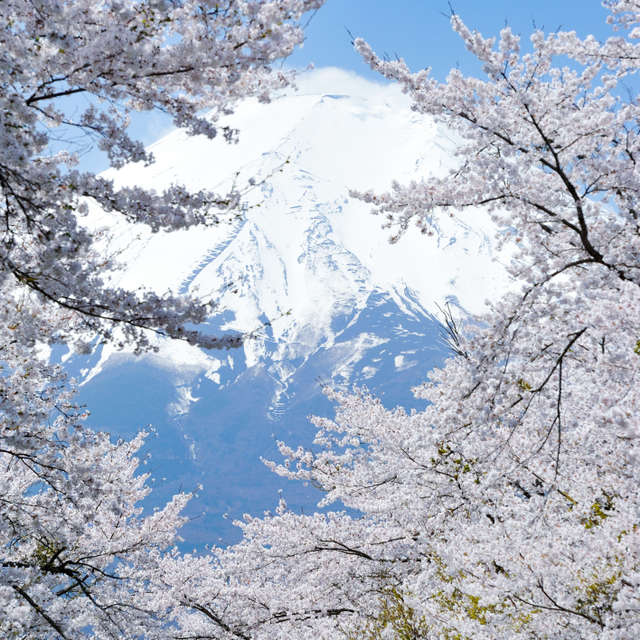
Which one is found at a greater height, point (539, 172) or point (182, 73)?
point (539, 172)

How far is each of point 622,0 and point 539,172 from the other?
7.27 ft

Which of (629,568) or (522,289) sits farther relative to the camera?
(522,289)

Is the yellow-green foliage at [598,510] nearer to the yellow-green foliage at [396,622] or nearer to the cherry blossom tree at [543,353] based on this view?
the cherry blossom tree at [543,353]

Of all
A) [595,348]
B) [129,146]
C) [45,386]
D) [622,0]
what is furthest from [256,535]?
[622,0]

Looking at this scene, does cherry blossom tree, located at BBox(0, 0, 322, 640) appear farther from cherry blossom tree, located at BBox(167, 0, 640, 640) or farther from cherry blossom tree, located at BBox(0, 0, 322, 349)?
cherry blossom tree, located at BBox(167, 0, 640, 640)

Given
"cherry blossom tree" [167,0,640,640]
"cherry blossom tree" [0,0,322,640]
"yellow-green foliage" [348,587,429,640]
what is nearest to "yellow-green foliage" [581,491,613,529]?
"cherry blossom tree" [167,0,640,640]

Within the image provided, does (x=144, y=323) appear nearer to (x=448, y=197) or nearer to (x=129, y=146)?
(x=129, y=146)

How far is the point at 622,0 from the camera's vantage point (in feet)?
19.5

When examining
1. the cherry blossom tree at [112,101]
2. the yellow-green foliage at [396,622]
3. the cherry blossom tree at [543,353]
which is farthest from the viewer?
the yellow-green foliage at [396,622]

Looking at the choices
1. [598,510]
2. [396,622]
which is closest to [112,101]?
[598,510]

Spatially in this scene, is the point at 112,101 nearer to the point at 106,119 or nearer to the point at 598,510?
the point at 106,119

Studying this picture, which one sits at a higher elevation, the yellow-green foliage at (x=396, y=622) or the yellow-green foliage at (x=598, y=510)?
the yellow-green foliage at (x=598, y=510)

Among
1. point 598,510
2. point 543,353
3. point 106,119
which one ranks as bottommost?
point 598,510

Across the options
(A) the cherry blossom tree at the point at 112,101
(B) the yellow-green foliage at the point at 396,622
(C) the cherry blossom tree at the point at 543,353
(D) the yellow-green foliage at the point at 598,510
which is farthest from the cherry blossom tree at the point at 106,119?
(B) the yellow-green foliage at the point at 396,622
